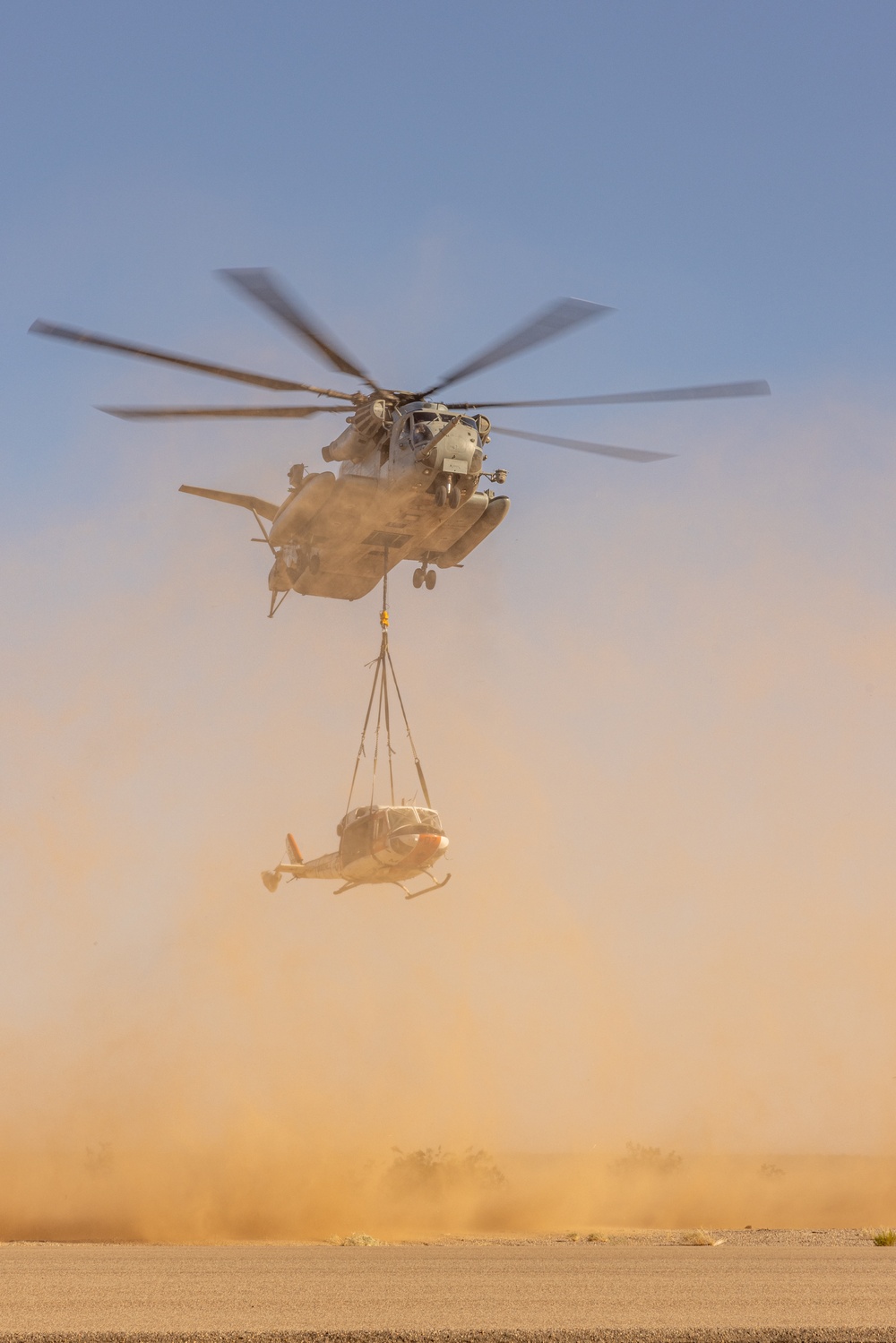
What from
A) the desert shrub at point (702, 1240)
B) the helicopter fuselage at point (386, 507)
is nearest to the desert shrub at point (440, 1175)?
the desert shrub at point (702, 1240)

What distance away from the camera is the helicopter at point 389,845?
26750 mm

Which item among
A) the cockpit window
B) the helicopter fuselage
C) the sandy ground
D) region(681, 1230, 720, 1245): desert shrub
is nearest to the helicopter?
the cockpit window

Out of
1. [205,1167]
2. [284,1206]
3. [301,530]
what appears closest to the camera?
[301,530]

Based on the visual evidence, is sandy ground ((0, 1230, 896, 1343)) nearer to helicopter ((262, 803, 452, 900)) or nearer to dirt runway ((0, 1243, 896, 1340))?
dirt runway ((0, 1243, 896, 1340))

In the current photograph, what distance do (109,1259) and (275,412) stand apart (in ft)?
60.2

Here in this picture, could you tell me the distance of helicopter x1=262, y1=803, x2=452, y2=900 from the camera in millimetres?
26750

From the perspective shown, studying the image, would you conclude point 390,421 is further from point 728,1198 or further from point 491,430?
point 728,1198

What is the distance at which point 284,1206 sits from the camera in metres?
41.5

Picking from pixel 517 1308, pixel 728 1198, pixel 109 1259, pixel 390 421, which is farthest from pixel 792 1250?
pixel 728 1198

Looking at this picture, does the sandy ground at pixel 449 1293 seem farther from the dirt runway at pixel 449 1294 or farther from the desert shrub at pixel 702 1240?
the desert shrub at pixel 702 1240

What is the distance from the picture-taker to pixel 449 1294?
69.0 feet

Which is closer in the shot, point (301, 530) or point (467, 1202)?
point (301, 530)

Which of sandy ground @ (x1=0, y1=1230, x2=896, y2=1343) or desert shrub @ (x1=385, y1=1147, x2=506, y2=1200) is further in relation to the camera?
desert shrub @ (x1=385, y1=1147, x2=506, y2=1200)

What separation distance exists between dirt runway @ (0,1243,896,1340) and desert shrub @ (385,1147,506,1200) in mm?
20166
